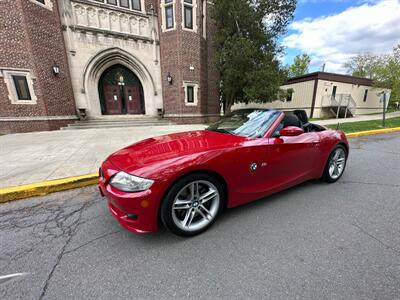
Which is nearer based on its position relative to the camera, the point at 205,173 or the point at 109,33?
the point at 205,173

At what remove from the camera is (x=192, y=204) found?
6.98ft

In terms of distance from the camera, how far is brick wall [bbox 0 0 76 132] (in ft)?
29.2

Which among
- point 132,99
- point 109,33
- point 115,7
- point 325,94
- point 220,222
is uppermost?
point 115,7

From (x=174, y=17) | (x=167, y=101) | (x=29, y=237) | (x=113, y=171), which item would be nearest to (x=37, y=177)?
(x=29, y=237)

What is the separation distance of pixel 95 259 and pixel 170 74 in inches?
536

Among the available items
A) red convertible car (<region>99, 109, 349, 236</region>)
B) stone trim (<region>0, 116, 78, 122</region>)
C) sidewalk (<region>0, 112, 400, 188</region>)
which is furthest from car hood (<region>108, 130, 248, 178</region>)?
stone trim (<region>0, 116, 78, 122</region>)

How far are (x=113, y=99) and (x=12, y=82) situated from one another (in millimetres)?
5502

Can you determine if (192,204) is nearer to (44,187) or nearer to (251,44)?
(44,187)

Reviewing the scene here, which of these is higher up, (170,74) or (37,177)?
(170,74)

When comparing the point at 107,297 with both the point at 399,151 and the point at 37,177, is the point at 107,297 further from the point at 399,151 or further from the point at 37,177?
the point at 399,151

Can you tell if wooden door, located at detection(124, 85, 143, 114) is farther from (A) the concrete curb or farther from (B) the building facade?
(A) the concrete curb

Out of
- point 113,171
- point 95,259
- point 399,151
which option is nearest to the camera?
point 95,259

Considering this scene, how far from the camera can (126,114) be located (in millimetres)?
14414

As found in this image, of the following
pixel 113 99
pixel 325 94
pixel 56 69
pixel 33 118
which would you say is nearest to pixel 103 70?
pixel 113 99
